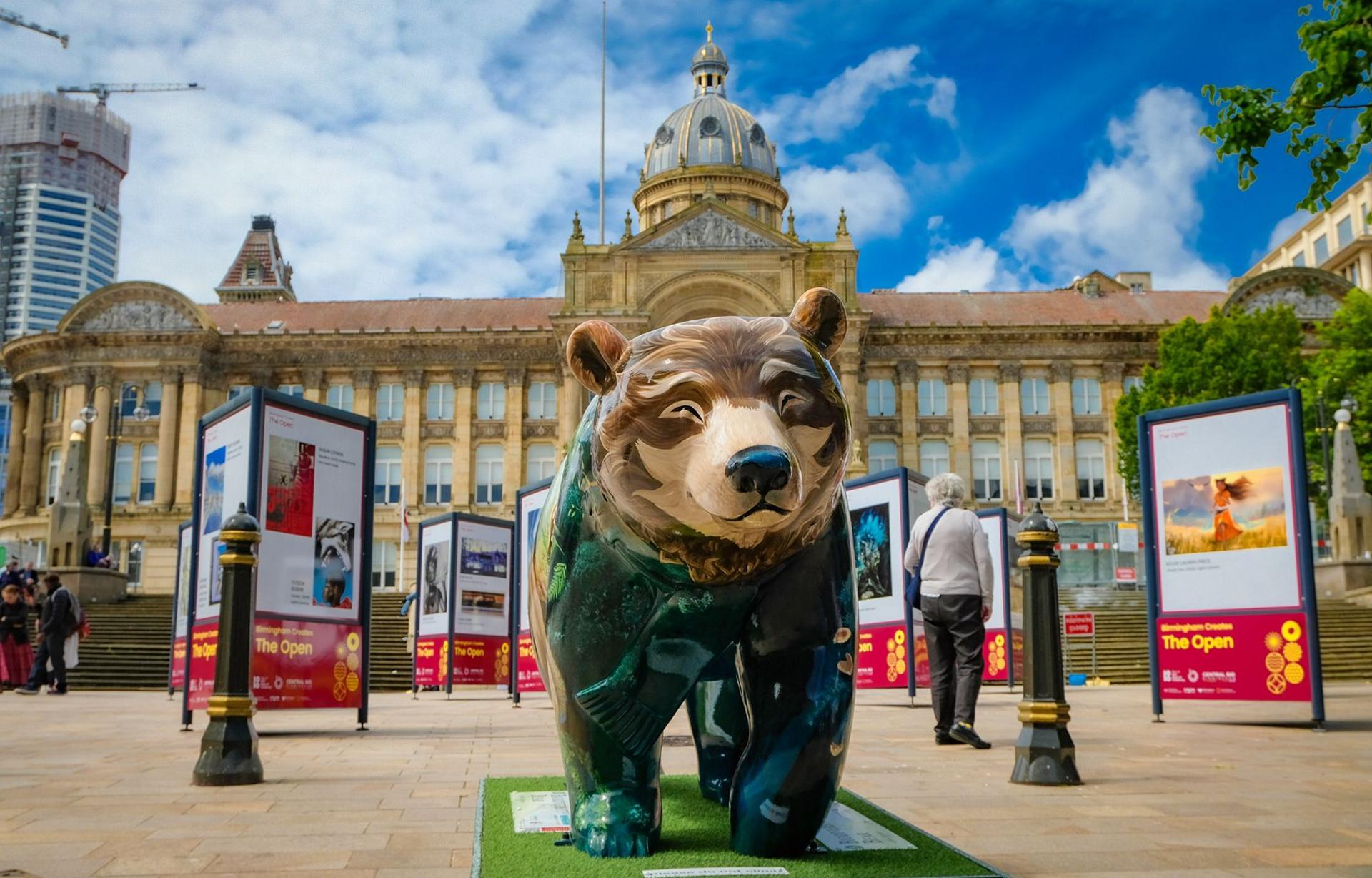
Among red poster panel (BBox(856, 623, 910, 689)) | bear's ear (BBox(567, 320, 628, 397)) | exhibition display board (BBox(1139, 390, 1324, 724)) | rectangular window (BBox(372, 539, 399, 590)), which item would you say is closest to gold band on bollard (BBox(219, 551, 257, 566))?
bear's ear (BBox(567, 320, 628, 397))

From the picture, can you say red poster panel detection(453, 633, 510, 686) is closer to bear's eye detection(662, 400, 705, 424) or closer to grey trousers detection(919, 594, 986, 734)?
grey trousers detection(919, 594, 986, 734)

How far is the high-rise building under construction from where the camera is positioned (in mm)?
184625

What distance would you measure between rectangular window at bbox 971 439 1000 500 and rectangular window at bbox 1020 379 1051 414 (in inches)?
83.2

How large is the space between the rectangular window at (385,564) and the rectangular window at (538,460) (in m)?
6.48

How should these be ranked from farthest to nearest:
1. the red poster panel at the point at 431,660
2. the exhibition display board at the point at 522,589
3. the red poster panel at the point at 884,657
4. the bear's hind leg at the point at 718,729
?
the red poster panel at the point at 431,660
the exhibition display board at the point at 522,589
the red poster panel at the point at 884,657
the bear's hind leg at the point at 718,729

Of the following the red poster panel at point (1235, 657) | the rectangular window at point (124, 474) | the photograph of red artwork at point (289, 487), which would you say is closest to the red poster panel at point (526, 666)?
the photograph of red artwork at point (289, 487)

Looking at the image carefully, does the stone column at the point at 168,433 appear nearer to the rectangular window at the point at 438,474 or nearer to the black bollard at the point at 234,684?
the rectangular window at the point at 438,474

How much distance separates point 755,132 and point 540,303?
56.1 ft

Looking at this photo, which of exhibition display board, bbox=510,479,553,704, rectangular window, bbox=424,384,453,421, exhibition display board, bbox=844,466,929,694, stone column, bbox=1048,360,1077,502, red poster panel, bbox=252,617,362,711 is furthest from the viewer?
rectangular window, bbox=424,384,453,421

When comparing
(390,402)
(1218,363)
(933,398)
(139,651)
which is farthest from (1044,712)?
(390,402)

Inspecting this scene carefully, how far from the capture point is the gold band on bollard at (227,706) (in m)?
5.91

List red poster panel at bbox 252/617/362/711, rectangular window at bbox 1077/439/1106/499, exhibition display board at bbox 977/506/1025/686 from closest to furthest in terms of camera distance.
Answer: red poster panel at bbox 252/617/362/711
exhibition display board at bbox 977/506/1025/686
rectangular window at bbox 1077/439/1106/499

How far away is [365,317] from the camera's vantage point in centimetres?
5506

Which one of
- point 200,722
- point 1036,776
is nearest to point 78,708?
point 200,722
